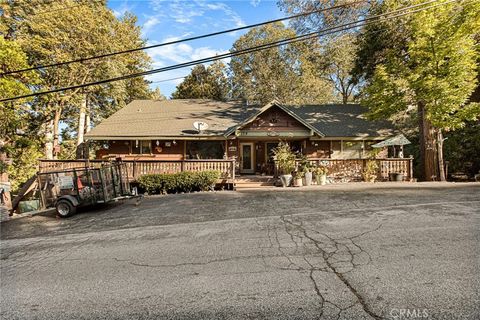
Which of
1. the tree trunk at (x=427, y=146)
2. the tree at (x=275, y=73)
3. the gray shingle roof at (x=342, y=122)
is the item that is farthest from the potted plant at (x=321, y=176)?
the tree at (x=275, y=73)

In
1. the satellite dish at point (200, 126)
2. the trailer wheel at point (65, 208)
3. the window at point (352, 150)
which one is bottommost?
the trailer wheel at point (65, 208)

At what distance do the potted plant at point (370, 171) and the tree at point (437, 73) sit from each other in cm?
327

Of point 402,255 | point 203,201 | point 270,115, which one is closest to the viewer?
point 402,255

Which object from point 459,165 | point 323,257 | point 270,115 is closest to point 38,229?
point 323,257

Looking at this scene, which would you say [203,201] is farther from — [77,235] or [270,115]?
[270,115]

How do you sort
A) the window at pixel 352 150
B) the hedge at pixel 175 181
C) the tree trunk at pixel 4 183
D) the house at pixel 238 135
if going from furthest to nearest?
the window at pixel 352 150
the house at pixel 238 135
the hedge at pixel 175 181
the tree trunk at pixel 4 183

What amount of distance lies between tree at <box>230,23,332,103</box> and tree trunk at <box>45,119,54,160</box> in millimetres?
18753

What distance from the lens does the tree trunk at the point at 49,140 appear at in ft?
66.7

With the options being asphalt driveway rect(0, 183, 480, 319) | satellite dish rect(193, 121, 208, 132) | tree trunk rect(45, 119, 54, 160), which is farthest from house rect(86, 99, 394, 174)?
asphalt driveway rect(0, 183, 480, 319)

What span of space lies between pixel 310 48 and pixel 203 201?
2398cm

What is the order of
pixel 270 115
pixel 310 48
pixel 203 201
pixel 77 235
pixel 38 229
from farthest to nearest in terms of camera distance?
pixel 310 48
pixel 270 115
pixel 203 201
pixel 38 229
pixel 77 235

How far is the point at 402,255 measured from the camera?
4453mm

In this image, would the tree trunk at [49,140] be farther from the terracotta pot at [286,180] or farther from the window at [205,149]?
the terracotta pot at [286,180]

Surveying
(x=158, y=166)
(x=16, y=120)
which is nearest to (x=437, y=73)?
(x=158, y=166)
